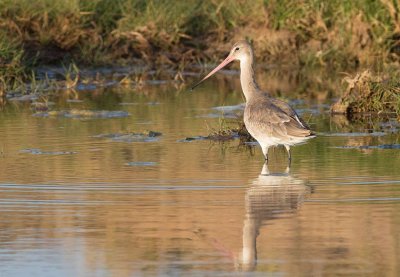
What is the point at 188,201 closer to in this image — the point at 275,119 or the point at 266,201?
the point at 266,201

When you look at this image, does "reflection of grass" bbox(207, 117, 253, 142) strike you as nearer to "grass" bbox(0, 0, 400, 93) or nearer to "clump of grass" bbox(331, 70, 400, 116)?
"clump of grass" bbox(331, 70, 400, 116)

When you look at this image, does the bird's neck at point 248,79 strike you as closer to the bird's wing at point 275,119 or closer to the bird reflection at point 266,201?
the bird's wing at point 275,119

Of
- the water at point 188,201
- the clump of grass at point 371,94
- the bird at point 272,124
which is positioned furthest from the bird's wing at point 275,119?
the clump of grass at point 371,94

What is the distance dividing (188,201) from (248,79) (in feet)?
11.4

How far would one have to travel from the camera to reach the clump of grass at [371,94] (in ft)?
45.2

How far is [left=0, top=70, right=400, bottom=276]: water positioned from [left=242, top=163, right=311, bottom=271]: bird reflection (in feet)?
0.04

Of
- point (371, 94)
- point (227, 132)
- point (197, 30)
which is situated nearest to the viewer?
point (227, 132)

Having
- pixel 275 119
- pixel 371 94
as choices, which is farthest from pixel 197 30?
pixel 275 119

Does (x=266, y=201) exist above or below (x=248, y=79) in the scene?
below

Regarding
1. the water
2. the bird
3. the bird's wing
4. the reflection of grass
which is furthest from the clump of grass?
the bird's wing

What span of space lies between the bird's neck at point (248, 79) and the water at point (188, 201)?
595mm

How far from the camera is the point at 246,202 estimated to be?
8.79m

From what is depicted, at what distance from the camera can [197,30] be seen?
2111cm

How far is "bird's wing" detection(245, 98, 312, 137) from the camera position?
425 inches
